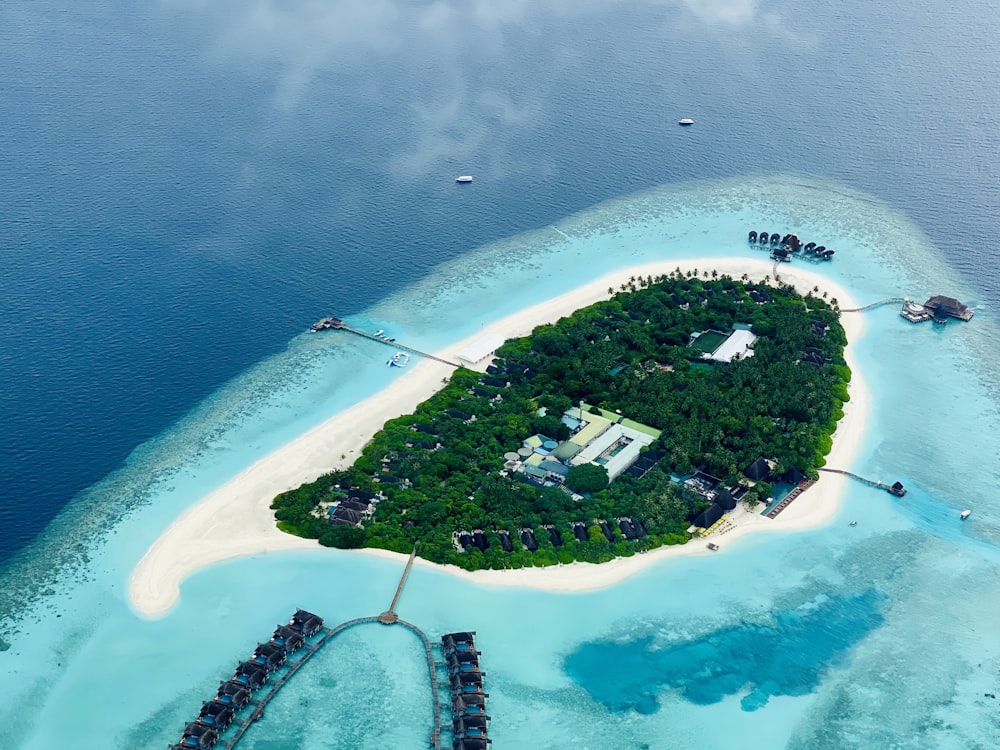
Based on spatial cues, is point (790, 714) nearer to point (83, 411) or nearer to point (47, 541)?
point (47, 541)

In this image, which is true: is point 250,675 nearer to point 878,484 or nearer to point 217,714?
point 217,714

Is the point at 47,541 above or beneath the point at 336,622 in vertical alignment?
above

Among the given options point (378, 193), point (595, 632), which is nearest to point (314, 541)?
point (595, 632)

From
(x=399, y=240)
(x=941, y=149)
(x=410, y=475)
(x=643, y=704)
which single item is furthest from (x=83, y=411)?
(x=941, y=149)

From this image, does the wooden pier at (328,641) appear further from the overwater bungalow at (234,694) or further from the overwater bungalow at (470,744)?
the overwater bungalow at (470,744)

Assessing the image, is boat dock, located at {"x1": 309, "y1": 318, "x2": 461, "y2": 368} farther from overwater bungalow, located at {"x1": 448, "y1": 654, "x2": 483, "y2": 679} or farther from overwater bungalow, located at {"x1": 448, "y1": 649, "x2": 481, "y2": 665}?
overwater bungalow, located at {"x1": 448, "y1": 654, "x2": 483, "y2": 679}

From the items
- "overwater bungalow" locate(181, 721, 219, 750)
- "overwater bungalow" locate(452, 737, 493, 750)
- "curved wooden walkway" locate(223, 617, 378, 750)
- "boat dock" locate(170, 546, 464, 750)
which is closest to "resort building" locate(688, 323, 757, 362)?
"boat dock" locate(170, 546, 464, 750)
